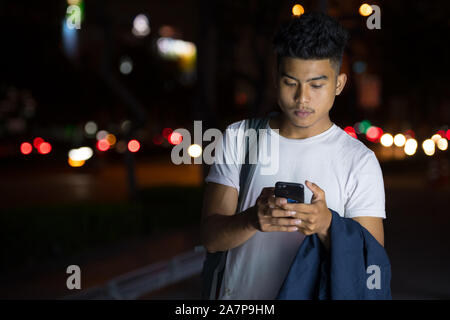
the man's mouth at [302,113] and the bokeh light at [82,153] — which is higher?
the man's mouth at [302,113]

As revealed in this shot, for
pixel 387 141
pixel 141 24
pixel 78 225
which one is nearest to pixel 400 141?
pixel 387 141

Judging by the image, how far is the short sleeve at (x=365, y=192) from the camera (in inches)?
92.0

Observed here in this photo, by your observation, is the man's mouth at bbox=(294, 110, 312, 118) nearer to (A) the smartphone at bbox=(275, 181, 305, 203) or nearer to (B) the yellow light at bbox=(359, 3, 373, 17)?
(A) the smartphone at bbox=(275, 181, 305, 203)

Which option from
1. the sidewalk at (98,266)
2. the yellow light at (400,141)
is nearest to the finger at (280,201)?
the sidewalk at (98,266)

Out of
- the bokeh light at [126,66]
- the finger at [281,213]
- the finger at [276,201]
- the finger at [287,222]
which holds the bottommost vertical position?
the finger at [287,222]

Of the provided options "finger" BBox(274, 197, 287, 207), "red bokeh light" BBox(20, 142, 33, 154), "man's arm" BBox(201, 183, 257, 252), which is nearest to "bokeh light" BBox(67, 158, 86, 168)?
"red bokeh light" BBox(20, 142, 33, 154)

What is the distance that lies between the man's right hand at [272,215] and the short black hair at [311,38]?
0.52 m

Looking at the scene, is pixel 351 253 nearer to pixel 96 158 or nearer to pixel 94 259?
pixel 94 259

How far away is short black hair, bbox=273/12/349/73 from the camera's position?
230cm

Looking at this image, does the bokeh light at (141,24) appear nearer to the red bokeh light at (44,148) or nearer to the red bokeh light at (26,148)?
the red bokeh light at (26,148)

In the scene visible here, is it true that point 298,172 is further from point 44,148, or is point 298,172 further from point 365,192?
point 44,148
